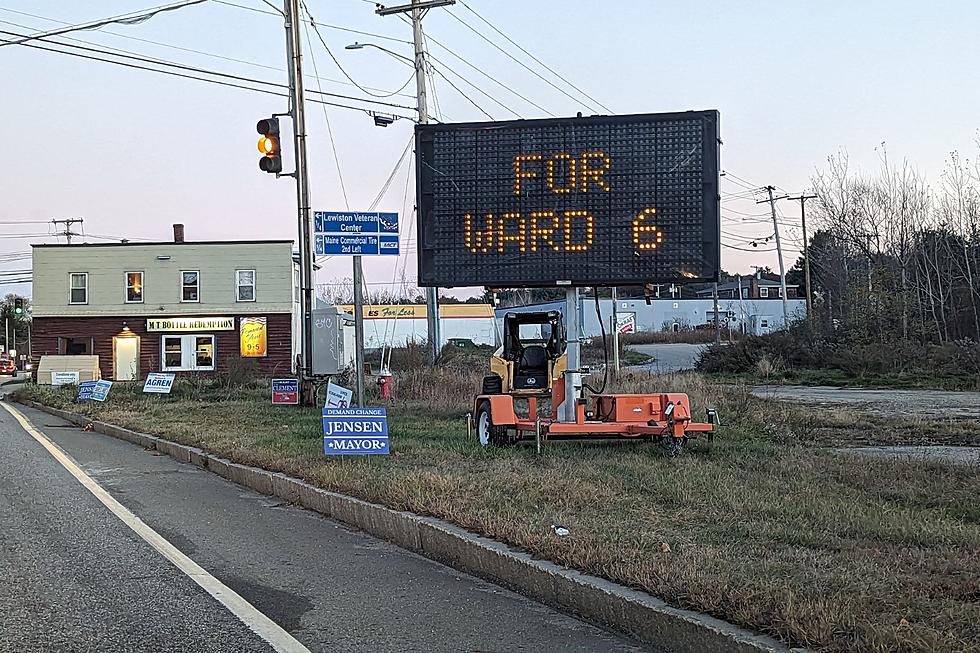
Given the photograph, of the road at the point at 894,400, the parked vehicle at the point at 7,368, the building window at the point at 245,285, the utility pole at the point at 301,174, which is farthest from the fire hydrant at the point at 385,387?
the parked vehicle at the point at 7,368

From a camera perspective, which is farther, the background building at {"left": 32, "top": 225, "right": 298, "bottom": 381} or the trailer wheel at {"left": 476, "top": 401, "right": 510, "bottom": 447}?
the background building at {"left": 32, "top": 225, "right": 298, "bottom": 381}

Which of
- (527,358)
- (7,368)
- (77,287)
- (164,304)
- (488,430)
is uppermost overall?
(77,287)

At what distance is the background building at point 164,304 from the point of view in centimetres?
4672

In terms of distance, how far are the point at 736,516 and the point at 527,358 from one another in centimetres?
866

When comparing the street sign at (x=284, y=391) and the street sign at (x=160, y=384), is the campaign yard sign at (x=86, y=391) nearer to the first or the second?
the street sign at (x=160, y=384)

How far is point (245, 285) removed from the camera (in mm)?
46844

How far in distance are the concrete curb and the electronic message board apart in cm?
355

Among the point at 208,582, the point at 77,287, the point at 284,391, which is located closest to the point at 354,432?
the point at 208,582

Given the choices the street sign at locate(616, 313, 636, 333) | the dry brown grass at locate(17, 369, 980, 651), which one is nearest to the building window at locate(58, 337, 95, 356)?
the street sign at locate(616, 313, 636, 333)

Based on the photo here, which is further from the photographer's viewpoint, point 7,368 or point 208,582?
point 7,368

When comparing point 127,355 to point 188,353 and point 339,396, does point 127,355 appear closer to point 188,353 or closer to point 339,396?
point 188,353

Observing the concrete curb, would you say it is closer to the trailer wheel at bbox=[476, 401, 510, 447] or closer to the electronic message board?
the trailer wheel at bbox=[476, 401, 510, 447]

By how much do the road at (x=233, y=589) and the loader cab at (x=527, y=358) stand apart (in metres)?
5.79

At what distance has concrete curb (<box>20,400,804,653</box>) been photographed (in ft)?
16.7
